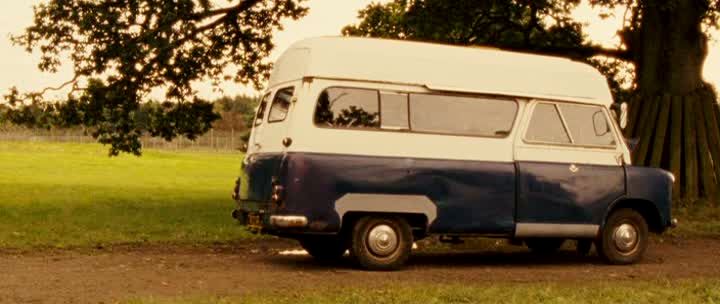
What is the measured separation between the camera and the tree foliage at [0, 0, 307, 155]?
22.4 metres

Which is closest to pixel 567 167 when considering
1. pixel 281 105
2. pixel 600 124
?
pixel 600 124

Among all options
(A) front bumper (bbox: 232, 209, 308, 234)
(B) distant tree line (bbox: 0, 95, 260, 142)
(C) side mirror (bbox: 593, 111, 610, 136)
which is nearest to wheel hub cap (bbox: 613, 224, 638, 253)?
(C) side mirror (bbox: 593, 111, 610, 136)

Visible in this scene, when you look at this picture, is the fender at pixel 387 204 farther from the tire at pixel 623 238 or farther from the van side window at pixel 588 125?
the tire at pixel 623 238

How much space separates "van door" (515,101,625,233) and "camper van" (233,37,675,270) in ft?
0.05

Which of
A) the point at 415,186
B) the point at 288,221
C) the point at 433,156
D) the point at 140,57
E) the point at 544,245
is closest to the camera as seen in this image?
the point at 288,221

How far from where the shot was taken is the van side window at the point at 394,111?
13.1 m

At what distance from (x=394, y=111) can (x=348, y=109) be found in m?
0.58

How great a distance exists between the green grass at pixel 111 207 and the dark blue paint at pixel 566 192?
5.70 m

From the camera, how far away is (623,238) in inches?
572

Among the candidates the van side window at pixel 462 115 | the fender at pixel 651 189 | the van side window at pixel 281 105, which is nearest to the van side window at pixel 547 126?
the van side window at pixel 462 115

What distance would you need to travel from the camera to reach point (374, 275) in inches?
497

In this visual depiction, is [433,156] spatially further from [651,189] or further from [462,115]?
[651,189]

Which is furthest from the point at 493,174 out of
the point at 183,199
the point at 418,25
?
the point at 183,199

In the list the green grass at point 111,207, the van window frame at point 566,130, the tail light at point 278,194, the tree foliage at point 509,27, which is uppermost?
the tree foliage at point 509,27
